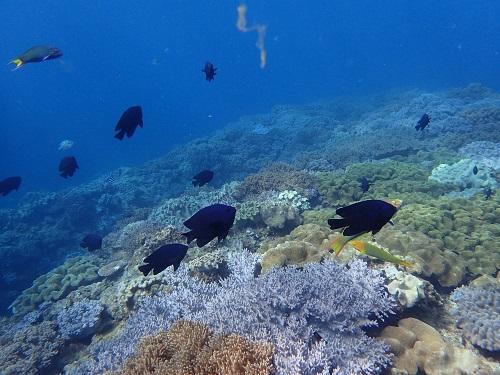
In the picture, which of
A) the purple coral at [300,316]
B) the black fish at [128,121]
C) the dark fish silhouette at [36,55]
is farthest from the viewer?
the dark fish silhouette at [36,55]

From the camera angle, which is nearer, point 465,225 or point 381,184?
point 465,225

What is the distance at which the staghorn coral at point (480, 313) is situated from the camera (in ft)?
15.2

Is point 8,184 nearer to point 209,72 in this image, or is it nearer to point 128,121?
point 128,121

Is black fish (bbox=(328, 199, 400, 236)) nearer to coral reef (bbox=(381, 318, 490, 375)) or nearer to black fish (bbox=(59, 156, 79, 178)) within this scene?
coral reef (bbox=(381, 318, 490, 375))

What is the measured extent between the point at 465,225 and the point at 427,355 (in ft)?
12.9

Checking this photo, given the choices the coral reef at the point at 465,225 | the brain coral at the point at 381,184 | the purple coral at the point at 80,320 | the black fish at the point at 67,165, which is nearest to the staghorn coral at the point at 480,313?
the coral reef at the point at 465,225

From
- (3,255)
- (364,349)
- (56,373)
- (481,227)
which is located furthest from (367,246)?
(3,255)

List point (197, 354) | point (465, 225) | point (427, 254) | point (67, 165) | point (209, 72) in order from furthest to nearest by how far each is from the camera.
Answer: point (67, 165)
point (209, 72)
point (465, 225)
point (427, 254)
point (197, 354)

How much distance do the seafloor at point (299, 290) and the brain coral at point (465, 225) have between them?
0.03 m

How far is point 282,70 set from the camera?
572 ft

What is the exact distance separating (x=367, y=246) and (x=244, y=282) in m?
2.10

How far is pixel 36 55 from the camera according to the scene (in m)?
5.79

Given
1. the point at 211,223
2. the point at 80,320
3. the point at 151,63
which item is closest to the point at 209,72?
the point at 211,223

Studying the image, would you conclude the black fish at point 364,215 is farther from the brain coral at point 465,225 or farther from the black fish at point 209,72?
the black fish at point 209,72
